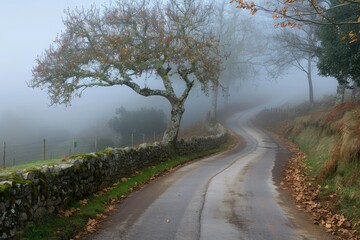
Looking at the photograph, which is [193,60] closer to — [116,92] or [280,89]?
[116,92]

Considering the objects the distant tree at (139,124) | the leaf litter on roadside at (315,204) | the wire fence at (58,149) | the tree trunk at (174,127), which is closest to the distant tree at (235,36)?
the distant tree at (139,124)

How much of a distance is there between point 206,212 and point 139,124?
38.3 metres

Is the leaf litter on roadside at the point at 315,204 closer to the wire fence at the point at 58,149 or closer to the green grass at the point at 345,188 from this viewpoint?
the green grass at the point at 345,188

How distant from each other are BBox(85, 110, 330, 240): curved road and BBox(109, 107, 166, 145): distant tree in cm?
3171

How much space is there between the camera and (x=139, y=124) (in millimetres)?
47250

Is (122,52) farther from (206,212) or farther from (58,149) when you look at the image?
(58,149)

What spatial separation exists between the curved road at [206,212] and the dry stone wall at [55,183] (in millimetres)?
1219

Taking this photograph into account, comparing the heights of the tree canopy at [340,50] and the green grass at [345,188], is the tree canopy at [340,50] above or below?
above

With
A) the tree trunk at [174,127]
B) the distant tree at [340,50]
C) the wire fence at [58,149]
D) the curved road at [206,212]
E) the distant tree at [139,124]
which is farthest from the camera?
the distant tree at [139,124]

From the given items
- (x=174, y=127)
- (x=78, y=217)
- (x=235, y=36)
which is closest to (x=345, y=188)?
(x=78, y=217)

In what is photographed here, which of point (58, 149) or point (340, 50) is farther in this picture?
point (58, 149)

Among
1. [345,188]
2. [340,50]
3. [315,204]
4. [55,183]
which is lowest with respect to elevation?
[315,204]

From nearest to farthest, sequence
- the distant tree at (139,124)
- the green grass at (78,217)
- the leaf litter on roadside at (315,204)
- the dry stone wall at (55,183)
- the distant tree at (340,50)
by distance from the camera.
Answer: the dry stone wall at (55,183)
the green grass at (78,217)
the leaf litter on roadside at (315,204)
the distant tree at (340,50)
the distant tree at (139,124)

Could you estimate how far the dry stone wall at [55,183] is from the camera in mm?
6660
